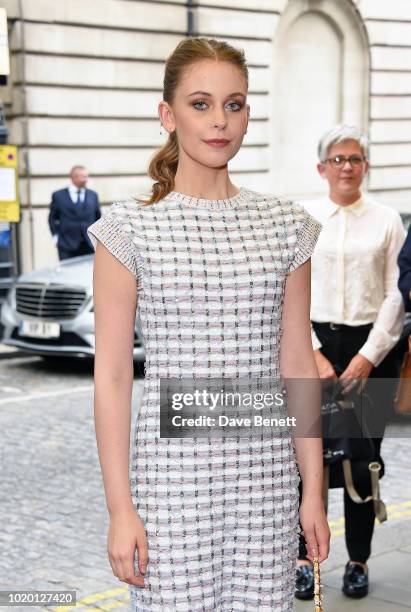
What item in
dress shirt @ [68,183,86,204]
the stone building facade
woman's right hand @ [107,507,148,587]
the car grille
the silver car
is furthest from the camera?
the stone building facade

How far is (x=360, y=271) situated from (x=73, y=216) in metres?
10.4

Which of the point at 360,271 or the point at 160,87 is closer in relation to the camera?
the point at 360,271

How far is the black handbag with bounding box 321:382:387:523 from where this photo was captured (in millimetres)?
4098

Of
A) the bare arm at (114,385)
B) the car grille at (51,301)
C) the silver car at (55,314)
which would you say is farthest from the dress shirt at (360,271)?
the car grille at (51,301)

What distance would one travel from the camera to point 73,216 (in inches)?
559

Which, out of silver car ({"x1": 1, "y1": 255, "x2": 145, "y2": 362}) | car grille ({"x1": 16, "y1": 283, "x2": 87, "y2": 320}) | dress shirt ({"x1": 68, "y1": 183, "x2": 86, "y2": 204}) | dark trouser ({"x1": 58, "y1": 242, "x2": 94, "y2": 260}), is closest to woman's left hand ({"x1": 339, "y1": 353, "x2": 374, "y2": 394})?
silver car ({"x1": 1, "y1": 255, "x2": 145, "y2": 362})

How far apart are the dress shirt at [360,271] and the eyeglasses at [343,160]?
0.56ft

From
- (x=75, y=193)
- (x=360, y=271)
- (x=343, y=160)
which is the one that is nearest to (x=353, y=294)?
(x=360, y=271)

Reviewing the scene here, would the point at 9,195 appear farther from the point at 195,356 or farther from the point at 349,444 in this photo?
the point at 195,356

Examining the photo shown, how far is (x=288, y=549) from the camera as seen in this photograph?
7.38 feet

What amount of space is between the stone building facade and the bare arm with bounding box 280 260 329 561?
45.0ft

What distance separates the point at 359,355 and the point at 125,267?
2171 mm

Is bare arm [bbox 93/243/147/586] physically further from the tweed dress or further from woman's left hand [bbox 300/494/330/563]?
woman's left hand [bbox 300/494/330/563]

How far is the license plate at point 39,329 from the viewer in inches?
393
